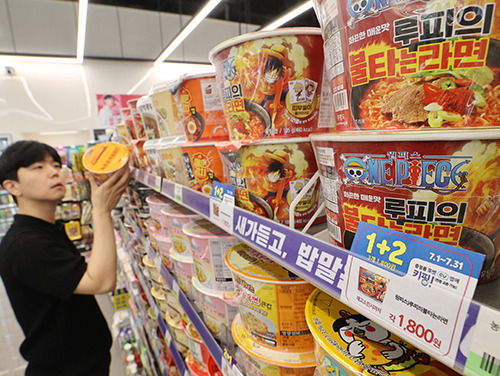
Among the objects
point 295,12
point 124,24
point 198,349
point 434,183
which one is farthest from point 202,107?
point 124,24

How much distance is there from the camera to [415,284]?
12.8 inches

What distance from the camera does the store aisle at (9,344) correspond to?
2980 mm

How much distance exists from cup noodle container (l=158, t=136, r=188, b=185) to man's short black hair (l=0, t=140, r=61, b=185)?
0.95 m

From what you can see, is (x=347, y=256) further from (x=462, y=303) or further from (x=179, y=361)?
(x=179, y=361)

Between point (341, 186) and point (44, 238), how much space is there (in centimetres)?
154

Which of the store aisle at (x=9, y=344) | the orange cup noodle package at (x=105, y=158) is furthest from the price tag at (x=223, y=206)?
the store aisle at (x=9, y=344)

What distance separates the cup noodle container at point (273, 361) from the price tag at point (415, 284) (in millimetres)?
398

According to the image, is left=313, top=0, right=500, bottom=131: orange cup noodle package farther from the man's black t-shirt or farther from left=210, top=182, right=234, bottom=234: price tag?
the man's black t-shirt

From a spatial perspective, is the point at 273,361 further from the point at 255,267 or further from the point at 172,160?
the point at 172,160

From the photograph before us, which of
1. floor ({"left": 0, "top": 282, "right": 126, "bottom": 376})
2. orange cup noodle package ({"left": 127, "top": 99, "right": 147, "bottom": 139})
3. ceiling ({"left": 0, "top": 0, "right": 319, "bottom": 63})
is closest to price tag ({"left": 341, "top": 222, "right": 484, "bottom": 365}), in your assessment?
orange cup noodle package ({"left": 127, "top": 99, "right": 147, "bottom": 139})

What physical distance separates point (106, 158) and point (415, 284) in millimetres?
1609

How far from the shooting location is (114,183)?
1.67 m

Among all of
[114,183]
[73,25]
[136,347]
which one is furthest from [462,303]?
[73,25]

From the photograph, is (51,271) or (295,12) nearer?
(51,271)
